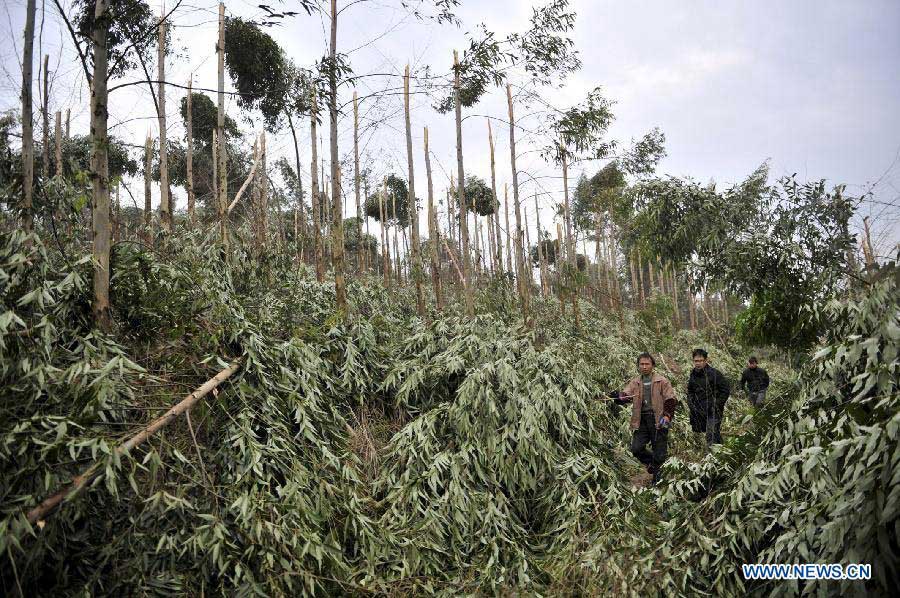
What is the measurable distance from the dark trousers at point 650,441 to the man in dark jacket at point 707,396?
686 mm

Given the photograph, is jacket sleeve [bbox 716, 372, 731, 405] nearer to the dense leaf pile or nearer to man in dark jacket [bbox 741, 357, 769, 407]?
the dense leaf pile

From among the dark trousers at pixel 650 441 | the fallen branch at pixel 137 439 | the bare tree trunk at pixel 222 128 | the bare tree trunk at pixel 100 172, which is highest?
the bare tree trunk at pixel 222 128

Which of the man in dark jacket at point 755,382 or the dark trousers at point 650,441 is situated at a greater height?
the man in dark jacket at point 755,382

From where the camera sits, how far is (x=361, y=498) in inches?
177

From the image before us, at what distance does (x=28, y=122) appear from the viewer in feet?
14.6

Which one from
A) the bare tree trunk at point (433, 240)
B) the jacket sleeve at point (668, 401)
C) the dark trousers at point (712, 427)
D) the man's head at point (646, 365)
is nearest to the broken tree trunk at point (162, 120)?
the bare tree trunk at point (433, 240)

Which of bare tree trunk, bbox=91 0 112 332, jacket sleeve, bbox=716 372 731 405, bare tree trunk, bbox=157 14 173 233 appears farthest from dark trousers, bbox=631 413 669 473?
bare tree trunk, bbox=157 14 173 233

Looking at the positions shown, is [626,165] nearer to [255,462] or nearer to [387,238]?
[387,238]

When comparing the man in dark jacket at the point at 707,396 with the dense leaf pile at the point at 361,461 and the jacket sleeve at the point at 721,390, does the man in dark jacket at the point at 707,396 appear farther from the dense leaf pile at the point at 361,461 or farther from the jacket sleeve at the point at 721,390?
the dense leaf pile at the point at 361,461

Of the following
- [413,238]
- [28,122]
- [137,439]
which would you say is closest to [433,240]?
[413,238]

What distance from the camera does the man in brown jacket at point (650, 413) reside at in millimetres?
5227

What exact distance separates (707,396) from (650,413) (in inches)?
31.2

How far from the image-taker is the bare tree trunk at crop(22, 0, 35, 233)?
3.79 m

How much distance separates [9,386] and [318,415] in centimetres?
224
